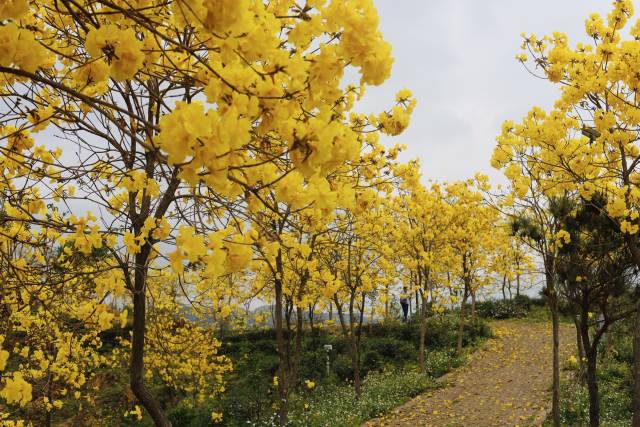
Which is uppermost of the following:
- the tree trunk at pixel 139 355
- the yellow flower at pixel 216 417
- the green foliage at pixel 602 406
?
the tree trunk at pixel 139 355

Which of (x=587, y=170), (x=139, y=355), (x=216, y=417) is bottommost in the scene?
(x=216, y=417)

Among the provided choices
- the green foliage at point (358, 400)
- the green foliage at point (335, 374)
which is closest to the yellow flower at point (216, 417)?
the green foliage at point (335, 374)

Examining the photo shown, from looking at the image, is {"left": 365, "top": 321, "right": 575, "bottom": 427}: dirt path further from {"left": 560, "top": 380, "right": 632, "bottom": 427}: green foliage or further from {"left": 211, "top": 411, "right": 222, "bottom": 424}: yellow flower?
{"left": 211, "top": 411, "right": 222, "bottom": 424}: yellow flower

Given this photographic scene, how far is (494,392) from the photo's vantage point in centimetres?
1165

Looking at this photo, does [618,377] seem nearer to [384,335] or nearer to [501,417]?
[501,417]

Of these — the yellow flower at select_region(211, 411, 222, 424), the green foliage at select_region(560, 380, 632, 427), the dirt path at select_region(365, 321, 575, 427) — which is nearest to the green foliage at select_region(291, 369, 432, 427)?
the dirt path at select_region(365, 321, 575, 427)

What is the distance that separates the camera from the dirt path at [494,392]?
972 cm

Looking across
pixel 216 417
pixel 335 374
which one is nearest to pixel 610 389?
pixel 335 374

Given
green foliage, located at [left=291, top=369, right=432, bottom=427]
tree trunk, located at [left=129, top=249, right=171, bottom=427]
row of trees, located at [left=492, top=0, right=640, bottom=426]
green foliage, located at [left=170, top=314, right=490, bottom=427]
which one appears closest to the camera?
tree trunk, located at [left=129, top=249, right=171, bottom=427]

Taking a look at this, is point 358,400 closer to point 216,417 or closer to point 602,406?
point 216,417

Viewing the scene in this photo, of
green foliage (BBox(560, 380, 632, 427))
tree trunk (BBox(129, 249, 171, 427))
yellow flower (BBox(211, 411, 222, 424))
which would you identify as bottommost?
yellow flower (BBox(211, 411, 222, 424))

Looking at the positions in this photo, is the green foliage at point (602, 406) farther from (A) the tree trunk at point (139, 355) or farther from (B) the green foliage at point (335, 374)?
(A) the tree trunk at point (139, 355)

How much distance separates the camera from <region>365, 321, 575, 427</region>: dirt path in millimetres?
9719

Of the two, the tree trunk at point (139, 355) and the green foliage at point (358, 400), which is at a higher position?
the tree trunk at point (139, 355)
